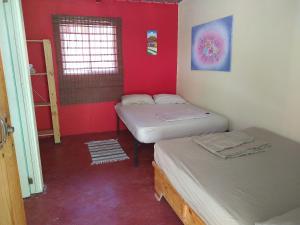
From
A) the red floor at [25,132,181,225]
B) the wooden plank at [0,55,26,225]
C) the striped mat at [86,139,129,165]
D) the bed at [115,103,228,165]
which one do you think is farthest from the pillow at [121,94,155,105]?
the wooden plank at [0,55,26,225]

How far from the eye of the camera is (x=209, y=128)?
2.83 meters

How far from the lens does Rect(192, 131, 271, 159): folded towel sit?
1850 mm

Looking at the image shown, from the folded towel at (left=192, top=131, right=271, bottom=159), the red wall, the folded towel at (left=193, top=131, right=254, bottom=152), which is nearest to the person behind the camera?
the folded towel at (left=192, top=131, right=271, bottom=159)

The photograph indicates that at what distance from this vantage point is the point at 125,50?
3.97 metres

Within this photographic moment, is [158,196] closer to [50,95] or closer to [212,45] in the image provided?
[212,45]

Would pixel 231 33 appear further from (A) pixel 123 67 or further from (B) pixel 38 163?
(B) pixel 38 163

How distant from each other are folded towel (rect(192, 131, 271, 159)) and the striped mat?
1314mm

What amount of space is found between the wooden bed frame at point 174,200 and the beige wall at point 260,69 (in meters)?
1.30

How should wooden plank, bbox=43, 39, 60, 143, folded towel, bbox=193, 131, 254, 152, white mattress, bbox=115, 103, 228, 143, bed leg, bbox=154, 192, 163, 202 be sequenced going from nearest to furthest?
folded towel, bbox=193, 131, 254, 152 < bed leg, bbox=154, 192, 163, 202 < white mattress, bbox=115, 103, 228, 143 < wooden plank, bbox=43, 39, 60, 143

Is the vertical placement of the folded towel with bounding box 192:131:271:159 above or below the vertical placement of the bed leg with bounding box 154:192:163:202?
above

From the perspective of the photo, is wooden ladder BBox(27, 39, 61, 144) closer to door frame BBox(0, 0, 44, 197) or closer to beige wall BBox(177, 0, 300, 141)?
door frame BBox(0, 0, 44, 197)

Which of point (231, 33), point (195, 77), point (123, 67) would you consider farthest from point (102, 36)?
point (231, 33)

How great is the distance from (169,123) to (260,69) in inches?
45.8

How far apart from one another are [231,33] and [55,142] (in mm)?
3018
